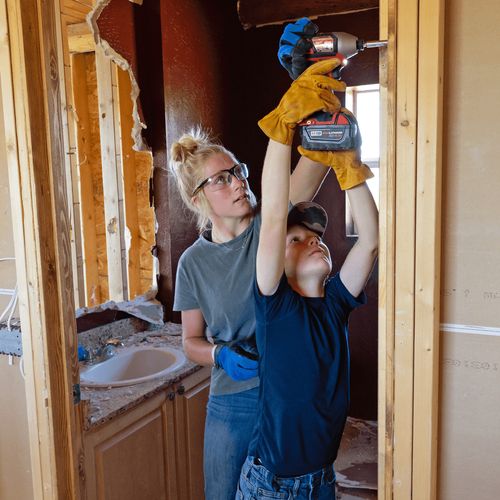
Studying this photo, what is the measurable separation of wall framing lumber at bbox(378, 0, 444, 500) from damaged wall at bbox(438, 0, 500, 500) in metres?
0.04

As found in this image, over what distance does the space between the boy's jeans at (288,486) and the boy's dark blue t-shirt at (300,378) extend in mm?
22

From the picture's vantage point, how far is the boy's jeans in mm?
1265

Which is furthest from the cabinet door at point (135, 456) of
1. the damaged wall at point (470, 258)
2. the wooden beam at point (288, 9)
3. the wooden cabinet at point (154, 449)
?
the wooden beam at point (288, 9)

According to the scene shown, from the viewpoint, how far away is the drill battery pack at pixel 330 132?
1.04 metres

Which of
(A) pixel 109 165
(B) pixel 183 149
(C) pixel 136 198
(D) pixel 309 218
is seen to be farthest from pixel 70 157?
(D) pixel 309 218

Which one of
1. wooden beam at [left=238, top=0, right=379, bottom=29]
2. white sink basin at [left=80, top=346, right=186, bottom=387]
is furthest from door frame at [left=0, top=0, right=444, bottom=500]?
wooden beam at [left=238, top=0, right=379, bottom=29]

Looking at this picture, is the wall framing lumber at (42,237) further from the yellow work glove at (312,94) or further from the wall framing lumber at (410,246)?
the wall framing lumber at (410,246)

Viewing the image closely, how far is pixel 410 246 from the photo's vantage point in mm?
1002

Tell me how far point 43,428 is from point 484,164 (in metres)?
1.30

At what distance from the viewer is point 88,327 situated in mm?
2451

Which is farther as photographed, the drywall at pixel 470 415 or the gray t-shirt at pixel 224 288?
the gray t-shirt at pixel 224 288

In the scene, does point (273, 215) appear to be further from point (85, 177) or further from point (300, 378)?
point (85, 177)

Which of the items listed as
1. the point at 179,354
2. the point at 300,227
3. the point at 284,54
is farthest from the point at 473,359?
the point at 179,354

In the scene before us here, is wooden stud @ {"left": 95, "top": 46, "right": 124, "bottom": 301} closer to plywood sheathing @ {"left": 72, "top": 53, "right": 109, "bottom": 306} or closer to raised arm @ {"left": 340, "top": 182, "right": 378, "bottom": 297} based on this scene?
plywood sheathing @ {"left": 72, "top": 53, "right": 109, "bottom": 306}
